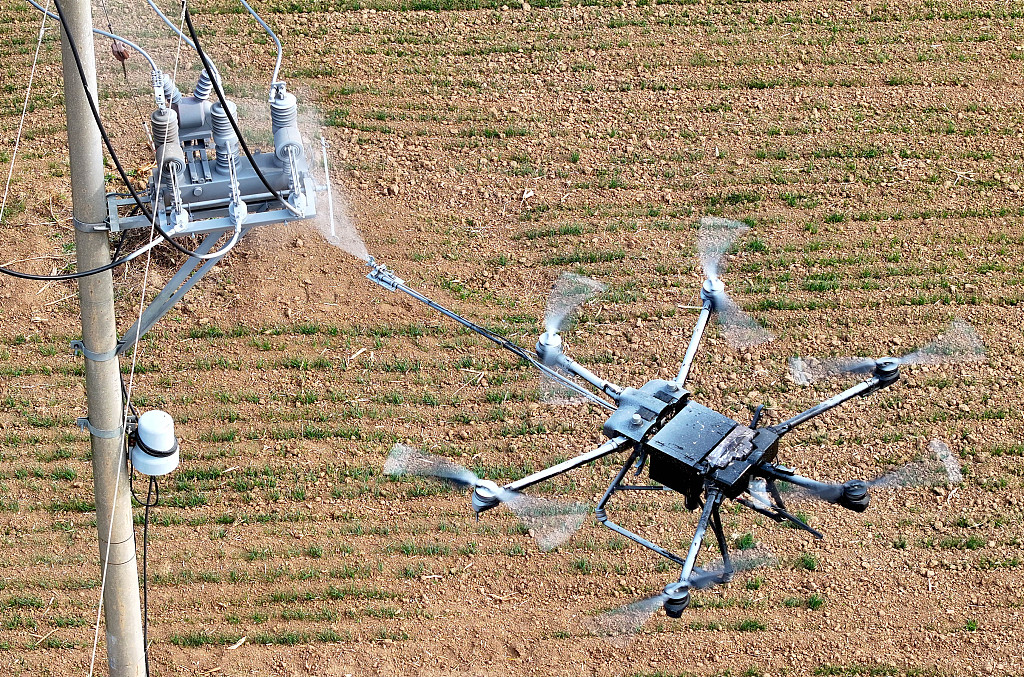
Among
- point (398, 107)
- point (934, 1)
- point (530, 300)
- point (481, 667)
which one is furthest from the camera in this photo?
point (934, 1)

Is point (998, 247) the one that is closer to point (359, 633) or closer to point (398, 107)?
point (398, 107)

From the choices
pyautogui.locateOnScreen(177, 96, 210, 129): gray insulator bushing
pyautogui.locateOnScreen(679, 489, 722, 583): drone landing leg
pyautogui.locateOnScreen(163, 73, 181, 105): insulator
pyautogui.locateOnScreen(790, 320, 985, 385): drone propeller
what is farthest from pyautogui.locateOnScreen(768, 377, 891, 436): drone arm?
pyautogui.locateOnScreen(163, 73, 181, 105): insulator

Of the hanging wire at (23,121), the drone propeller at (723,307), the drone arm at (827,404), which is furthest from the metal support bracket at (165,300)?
the hanging wire at (23,121)

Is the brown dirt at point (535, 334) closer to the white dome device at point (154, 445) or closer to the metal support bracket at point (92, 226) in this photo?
the white dome device at point (154, 445)

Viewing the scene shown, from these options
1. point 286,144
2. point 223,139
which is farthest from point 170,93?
point 286,144

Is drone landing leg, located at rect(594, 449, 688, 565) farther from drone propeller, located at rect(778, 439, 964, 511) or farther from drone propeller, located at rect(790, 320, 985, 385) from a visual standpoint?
drone propeller, located at rect(790, 320, 985, 385)

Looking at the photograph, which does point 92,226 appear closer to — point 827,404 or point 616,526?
point 616,526

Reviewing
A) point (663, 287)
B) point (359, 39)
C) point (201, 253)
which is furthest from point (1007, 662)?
point (359, 39)
